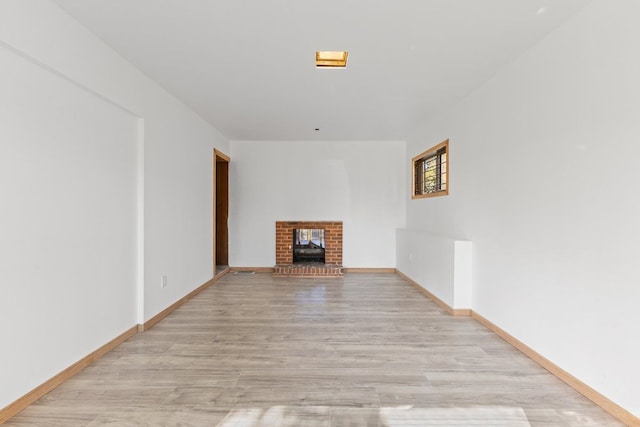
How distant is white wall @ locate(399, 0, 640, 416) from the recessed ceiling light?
1413 millimetres

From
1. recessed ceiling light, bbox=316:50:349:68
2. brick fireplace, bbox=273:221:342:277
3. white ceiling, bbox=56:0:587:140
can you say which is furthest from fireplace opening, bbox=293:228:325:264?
recessed ceiling light, bbox=316:50:349:68

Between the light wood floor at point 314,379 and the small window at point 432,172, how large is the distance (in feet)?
5.83

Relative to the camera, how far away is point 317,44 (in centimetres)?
222

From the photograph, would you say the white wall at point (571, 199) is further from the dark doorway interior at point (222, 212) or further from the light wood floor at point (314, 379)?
the dark doorway interior at point (222, 212)

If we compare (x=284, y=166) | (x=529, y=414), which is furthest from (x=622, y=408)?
(x=284, y=166)

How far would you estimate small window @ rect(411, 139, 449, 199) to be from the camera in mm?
3937

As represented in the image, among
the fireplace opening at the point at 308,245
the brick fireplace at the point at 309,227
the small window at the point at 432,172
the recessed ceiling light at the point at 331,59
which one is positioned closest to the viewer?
the recessed ceiling light at the point at 331,59

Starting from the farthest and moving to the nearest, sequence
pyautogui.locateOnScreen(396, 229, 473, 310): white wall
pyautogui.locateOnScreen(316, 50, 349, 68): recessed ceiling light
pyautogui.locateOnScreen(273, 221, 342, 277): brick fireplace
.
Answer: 1. pyautogui.locateOnScreen(273, 221, 342, 277): brick fireplace
2. pyautogui.locateOnScreen(396, 229, 473, 310): white wall
3. pyautogui.locateOnScreen(316, 50, 349, 68): recessed ceiling light

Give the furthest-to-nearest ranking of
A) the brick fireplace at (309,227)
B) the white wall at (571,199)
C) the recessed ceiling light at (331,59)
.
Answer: the brick fireplace at (309,227), the recessed ceiling light at (331,59), the white wall at (571,199)

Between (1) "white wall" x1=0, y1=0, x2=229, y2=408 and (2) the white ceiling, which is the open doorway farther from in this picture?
(1) "white wall" x1=0, y1=0, x2=229, y2=408

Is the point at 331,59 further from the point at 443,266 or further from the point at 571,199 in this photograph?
the point at 443,266

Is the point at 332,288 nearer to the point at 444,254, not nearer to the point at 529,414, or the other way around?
the point at 444,254

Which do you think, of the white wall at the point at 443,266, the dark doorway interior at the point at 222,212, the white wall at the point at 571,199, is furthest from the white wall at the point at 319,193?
the white wall at the point at 571,199

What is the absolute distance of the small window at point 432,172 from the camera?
3.94 metres
